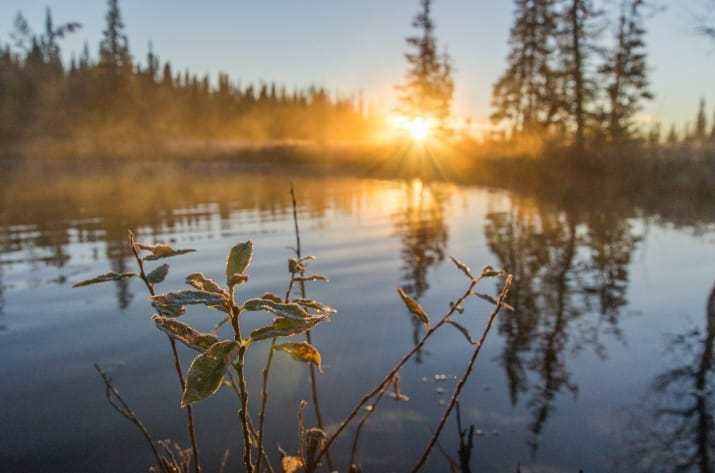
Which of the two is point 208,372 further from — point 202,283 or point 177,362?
point 177,362

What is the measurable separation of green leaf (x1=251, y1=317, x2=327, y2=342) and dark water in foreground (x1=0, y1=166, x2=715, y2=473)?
216cm

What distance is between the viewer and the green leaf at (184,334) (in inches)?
45.8

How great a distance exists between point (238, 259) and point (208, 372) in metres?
0.34

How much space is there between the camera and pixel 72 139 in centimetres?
5900

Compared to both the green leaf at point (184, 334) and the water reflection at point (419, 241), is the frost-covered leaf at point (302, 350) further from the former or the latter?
the water reflection at point (419, 241)

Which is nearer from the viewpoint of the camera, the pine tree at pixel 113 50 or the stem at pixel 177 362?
the stem at pixel 177 362

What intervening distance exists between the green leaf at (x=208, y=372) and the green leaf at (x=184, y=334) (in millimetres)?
145

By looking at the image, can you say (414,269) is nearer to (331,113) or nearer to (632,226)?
(632,226)

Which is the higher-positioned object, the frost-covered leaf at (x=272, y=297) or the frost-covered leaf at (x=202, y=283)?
the frost-covered leaf at (x=202, y=283)

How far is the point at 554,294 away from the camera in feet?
21.9

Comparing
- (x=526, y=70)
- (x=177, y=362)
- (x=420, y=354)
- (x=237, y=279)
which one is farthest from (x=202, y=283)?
(x=526, y=70)

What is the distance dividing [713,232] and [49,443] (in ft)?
44.8

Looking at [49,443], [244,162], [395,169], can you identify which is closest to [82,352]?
[49,443]

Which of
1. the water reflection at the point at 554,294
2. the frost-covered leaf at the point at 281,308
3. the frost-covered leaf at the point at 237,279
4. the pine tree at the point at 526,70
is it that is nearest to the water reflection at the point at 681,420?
the water reflection at the point at 554,294
